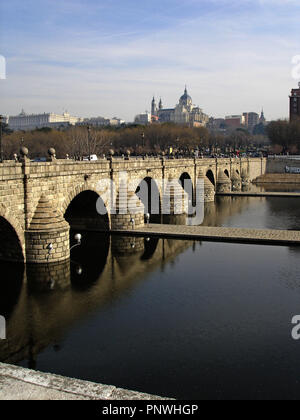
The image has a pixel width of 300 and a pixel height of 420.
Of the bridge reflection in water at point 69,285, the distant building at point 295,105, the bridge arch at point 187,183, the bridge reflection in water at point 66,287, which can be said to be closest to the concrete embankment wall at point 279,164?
the bridge arch at point 187,183

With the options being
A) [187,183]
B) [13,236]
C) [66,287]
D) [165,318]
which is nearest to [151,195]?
[187,183]

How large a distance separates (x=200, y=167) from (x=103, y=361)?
4267 centimetres

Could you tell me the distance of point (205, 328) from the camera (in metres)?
16.3

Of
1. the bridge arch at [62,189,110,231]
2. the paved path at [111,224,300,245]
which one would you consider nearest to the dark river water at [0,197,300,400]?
the paved path at [111,224,300,245]

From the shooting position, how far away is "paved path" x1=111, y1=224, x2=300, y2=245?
96.5ft

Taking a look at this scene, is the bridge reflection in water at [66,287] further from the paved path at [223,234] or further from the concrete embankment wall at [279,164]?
the concrete embankment wall at [279,164]

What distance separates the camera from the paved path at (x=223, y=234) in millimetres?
29406

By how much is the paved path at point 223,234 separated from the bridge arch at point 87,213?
1.37 meters

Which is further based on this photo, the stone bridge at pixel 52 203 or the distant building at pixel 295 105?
the distant building at pixel 295 105

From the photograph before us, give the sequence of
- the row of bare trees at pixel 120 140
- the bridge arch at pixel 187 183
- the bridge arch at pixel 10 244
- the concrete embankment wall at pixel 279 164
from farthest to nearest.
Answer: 1. the concrete embankment wall at pixel 279 164
2. the row of bare trees at pixel 120 140
3. the bridge arch at pixel 187 183
4. the bridge arch at pixel 10 244

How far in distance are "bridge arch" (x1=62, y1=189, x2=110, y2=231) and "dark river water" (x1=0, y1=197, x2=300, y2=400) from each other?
5.04 meters

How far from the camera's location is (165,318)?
57.0 feet

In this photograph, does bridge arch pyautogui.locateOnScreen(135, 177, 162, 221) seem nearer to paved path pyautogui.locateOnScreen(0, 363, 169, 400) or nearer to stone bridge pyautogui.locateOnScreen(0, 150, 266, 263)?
stone bridge pyautogui.locateOnScreen(0, 150, 266, 263)

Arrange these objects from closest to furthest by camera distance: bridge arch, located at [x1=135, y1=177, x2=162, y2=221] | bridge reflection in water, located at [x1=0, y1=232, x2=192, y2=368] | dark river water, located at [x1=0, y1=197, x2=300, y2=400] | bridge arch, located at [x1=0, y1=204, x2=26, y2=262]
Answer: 1. dark river water, located at [x1=0, y1=197, x2=300, y2=400]
2. bridge reflection in water, located at [x1=0, y1=232, x2=192, y2=368]
3. bridge arch, located at [x1=0, y1=204, x2=26, y2=262]
4. bridge arch, located at [x1=135, y1=177, x2=162, y2=221]
